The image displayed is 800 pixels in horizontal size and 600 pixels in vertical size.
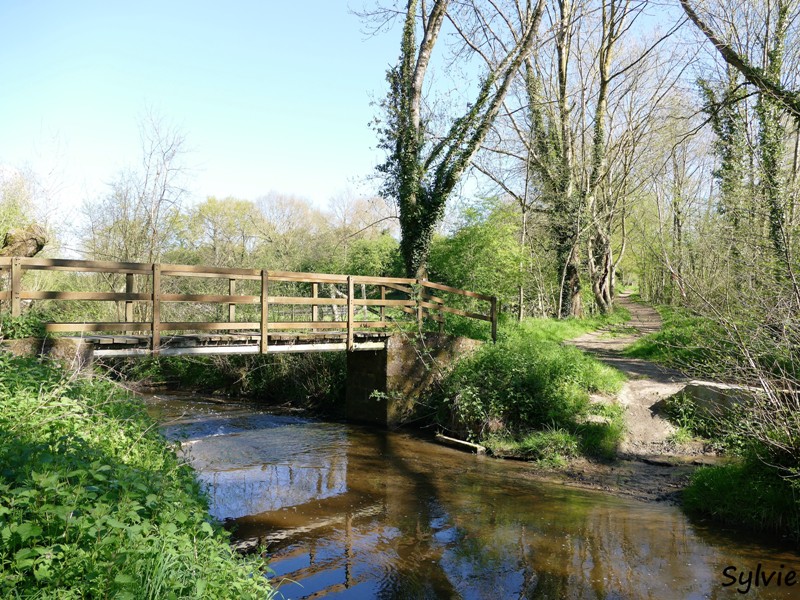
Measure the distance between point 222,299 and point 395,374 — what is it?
452 cm

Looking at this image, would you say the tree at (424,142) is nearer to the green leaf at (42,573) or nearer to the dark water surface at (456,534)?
the dark water surface at (456,534)

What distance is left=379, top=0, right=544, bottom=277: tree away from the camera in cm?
1652

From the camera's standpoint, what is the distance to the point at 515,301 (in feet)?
68.3

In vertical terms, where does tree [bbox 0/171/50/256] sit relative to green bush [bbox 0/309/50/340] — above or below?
above

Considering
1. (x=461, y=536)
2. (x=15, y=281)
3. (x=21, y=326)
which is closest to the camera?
(x=461, y=536)

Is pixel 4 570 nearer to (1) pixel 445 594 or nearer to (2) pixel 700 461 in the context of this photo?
(1) pixel 445 594

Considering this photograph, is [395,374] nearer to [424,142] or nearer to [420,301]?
[420,301]

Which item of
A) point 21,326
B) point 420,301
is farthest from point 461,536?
point 420,301

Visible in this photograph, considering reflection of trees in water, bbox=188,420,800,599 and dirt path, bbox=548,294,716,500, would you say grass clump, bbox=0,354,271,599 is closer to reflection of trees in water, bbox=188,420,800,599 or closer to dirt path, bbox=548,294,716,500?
reflection of trees in water, bbox=188,420,800,599

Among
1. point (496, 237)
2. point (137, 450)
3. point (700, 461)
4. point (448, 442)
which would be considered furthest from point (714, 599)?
point (496, 237)

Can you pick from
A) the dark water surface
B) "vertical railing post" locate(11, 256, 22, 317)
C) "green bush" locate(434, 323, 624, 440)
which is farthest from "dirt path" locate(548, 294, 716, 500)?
"vertical railing post" locate(11, 256, 22, 317)

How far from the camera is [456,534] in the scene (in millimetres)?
7035

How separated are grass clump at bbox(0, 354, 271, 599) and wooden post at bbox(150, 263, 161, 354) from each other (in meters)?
4.00

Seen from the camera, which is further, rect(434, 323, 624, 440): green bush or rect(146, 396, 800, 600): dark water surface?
rect(434, 323, 624, 440): green bush
